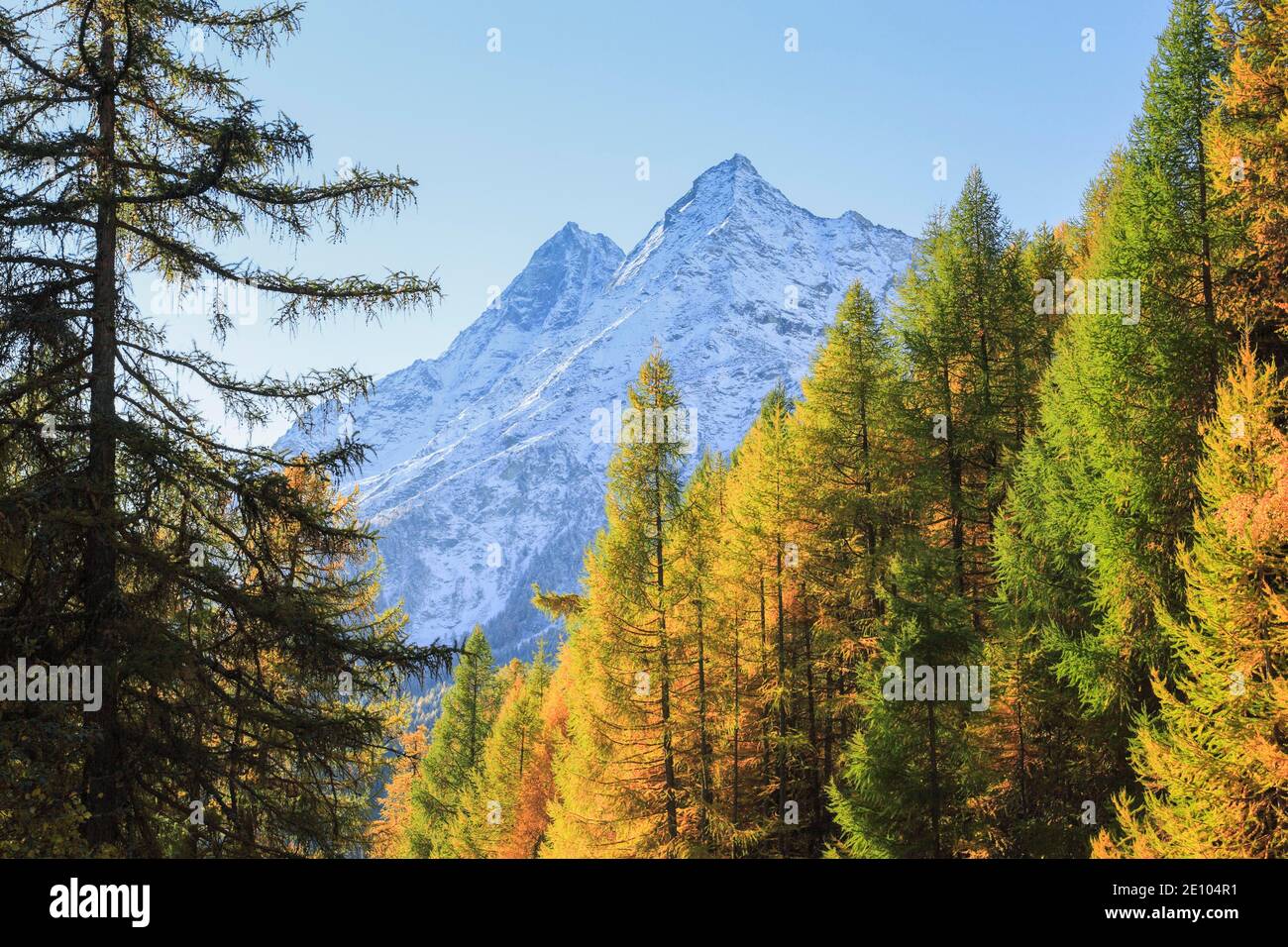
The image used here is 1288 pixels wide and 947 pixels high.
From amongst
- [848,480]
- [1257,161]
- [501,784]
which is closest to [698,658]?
[848,480]

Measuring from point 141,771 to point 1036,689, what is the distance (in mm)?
13602

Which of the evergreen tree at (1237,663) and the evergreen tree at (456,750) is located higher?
the evergreen tree at (1237,663)

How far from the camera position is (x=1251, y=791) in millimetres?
8492

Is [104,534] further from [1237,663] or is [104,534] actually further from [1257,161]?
[1257,161]

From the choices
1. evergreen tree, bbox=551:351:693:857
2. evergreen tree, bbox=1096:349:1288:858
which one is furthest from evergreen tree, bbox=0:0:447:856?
evergreen tree, bbox=551:351:693:857

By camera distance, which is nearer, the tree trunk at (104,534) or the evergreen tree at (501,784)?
the tree trunk at (104,534)

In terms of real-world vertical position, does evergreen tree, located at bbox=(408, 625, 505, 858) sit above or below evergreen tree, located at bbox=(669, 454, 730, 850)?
below

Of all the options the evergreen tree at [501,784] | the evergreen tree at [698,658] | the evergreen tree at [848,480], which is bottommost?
the evergreen tree at [501,784]

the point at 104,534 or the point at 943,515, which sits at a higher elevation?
the point at 943,515

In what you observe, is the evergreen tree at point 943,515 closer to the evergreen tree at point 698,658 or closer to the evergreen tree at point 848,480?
the evergreen tree at point 848,480

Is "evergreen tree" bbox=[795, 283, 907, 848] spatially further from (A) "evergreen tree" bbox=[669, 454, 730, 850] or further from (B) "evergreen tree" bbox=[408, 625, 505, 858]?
(B) "evergreen tree" bbox=[408, 625, 505, 858]

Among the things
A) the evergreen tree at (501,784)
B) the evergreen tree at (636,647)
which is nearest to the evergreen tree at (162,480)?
the evergreen tree at (636,647)
